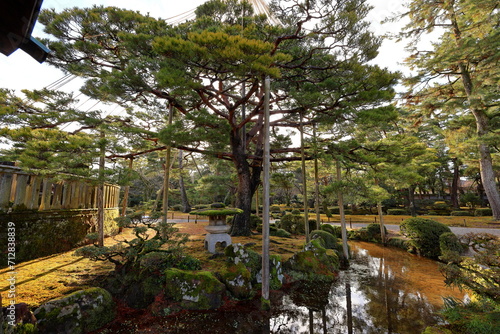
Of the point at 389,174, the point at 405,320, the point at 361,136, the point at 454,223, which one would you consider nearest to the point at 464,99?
the point at 454,223

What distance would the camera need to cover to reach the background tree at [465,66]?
1084 cm

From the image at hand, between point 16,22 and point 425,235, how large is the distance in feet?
44.4

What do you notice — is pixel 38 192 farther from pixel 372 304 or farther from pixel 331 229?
pixel 331 229

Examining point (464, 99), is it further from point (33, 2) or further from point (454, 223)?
point (33, 2)

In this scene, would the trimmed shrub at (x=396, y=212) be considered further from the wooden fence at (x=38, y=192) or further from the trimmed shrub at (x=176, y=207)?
the wooden fence at (x=38, y=192)

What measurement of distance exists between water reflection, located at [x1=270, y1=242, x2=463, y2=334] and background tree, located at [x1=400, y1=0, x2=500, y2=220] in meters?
10.4

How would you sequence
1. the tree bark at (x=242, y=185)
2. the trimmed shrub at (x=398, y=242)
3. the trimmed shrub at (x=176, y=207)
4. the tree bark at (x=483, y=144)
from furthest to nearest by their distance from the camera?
1. the trimmed shrub at (x=176, y=207)
2. the tree bark at (x=483, y=144)
3. the trimmed shrub at (x=398, y=242)
4. the tree bark at (x=242, y=185)

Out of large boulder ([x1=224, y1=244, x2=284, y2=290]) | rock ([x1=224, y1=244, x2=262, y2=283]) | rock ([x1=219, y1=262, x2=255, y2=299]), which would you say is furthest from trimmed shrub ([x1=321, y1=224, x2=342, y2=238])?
rock ([x1=219, y1=262, x2=255, y2=299])

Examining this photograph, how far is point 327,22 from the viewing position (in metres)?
6.05

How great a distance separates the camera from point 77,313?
3.64 meters

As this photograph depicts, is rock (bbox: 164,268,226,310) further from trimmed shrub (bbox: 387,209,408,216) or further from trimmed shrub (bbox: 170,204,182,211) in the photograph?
trimmed shrub (bbox: 387,209,408,216)

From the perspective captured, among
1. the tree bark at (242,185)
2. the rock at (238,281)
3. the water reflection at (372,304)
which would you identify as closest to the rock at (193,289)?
the rock at (238,281)

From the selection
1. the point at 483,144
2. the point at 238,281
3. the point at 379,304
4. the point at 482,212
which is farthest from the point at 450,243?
the point at 482,212

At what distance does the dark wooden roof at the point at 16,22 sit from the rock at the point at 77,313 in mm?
3942
